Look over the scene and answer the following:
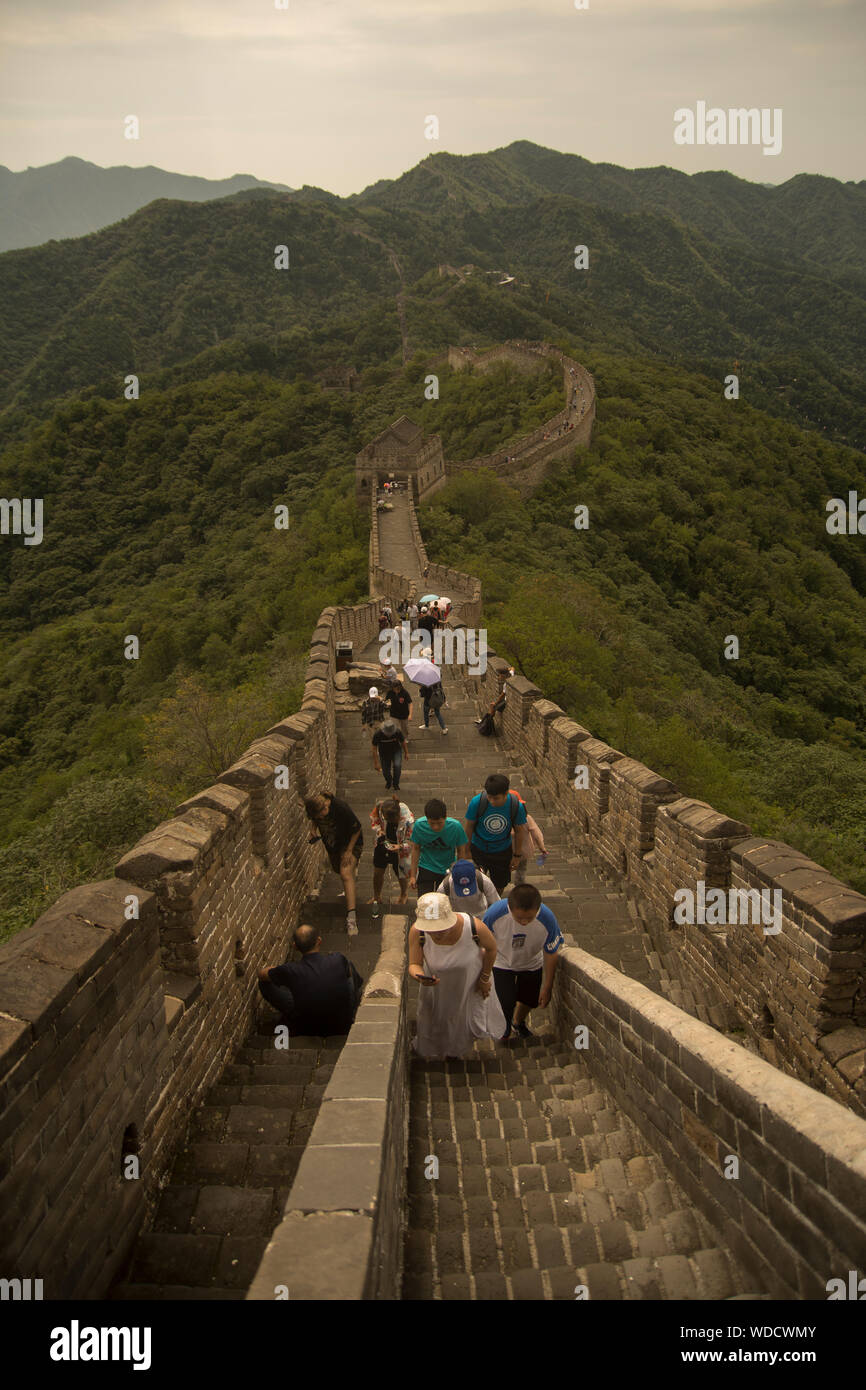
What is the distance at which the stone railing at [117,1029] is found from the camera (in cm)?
266

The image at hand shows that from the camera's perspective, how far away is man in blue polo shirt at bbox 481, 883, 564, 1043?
16.4ft

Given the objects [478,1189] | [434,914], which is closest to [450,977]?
[434,914]

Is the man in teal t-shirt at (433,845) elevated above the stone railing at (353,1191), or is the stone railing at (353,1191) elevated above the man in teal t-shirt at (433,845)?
the man in teal t-shirt at (433,845)

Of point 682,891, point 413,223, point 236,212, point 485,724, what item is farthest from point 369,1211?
point 413,223

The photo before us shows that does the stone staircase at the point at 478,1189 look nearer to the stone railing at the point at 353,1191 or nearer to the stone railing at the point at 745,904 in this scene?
the stone railing at the point at 353,1191

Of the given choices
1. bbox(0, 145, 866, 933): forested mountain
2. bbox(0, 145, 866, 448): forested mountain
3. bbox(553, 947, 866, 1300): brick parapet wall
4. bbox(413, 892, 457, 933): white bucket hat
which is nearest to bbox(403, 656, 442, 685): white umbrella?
bbox(0, 145, 866, 933): forested mountain

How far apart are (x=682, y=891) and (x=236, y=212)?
131m

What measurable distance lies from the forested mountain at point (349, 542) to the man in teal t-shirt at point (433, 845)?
5.19 meters

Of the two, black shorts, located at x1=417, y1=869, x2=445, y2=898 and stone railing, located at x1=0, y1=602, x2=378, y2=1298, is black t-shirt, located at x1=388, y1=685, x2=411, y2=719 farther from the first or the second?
stone railing, located at x1=0, y1=602, x2=378, y2=1298

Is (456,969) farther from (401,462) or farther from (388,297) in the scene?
(388,297)

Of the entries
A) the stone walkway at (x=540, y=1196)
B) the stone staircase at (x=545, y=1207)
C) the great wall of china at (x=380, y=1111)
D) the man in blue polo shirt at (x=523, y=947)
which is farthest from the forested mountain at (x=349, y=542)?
the stone staircase at (x=545, y=1207)

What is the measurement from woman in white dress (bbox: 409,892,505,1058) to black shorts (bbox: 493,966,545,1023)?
0.26m

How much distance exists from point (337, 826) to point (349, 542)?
2381 centimetres
